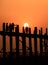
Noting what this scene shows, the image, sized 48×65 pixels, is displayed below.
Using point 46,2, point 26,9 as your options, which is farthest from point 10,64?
point 46,2

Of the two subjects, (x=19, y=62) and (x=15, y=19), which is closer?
(x=19, y=62)

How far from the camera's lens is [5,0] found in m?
5.94

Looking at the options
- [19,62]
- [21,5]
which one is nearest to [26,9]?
[21,5]

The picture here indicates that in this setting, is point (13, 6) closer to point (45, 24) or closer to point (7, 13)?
point (7, 13)

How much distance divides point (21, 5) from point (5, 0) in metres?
0.56

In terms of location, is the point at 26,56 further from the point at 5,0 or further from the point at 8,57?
the point at 5,0

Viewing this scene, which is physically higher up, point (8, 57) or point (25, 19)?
point (25, 19)

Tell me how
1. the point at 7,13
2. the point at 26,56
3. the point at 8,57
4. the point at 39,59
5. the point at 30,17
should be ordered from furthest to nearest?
the point at 30,17, the point at 7,13, the point at 39,59, the point at 26,56, the point at 8,57

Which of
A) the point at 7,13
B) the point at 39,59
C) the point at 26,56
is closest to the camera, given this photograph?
the point at 26,56

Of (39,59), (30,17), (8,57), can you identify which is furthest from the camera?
(30,17)

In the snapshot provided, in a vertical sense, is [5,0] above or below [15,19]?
above

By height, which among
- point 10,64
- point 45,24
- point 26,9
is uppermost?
point 26,9

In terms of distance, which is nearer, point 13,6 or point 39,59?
point 39,59

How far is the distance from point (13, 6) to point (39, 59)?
268 cm
